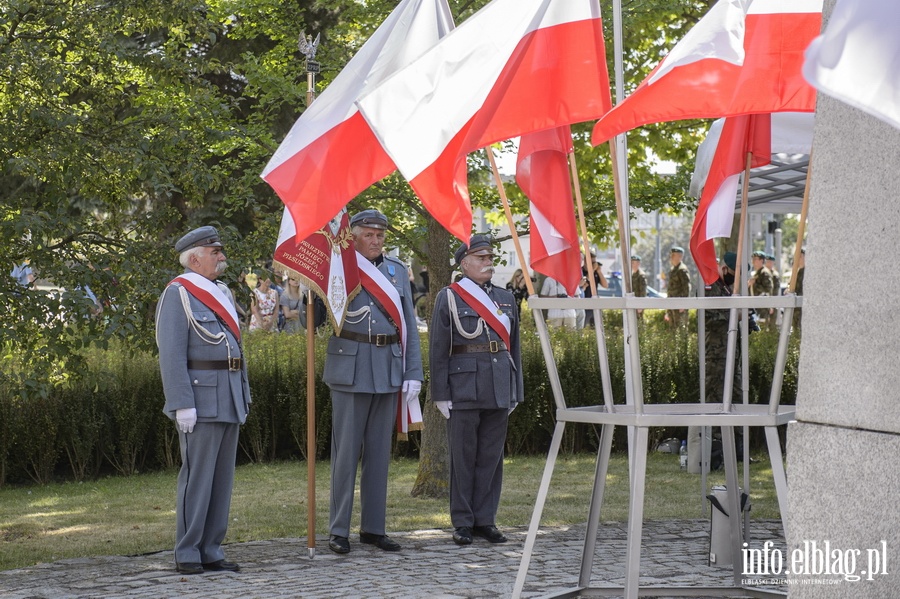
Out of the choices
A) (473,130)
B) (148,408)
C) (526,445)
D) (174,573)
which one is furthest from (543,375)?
(473,130)

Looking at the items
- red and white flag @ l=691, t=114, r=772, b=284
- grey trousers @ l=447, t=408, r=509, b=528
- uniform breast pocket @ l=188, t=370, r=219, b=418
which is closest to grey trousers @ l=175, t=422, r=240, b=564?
uniform breast pocket @ l=188, t=370, r=219, b=418

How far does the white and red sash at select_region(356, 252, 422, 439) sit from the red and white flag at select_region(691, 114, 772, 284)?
2.81 m

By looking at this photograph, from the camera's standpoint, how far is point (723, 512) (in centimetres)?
709

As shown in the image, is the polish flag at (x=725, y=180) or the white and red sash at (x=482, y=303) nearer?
the polish flag at (x=725, y=180)

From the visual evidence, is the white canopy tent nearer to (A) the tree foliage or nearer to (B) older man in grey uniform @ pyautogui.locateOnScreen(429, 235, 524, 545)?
(B) older man in grey uniform @ pyautogui.locateOnScreen(429, 235, 524, 545)

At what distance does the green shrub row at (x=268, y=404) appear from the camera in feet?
40.1

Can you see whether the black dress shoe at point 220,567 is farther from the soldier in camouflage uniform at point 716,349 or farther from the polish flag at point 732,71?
the soldier in camouflage uniform at point 716,349

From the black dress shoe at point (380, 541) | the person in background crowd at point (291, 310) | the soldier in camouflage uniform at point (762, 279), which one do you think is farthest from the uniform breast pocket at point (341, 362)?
the soldier in camouflage uniform at point (762, 279)

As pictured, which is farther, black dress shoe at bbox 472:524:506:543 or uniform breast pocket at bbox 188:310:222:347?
black dress shoe at bbox 472:524:506:543

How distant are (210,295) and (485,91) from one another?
2671 mm

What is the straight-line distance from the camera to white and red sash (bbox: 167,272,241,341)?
7.35 m

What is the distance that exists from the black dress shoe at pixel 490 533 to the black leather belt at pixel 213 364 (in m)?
2.18

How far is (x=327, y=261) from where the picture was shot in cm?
795

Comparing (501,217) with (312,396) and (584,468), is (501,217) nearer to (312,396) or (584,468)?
(584,468)
